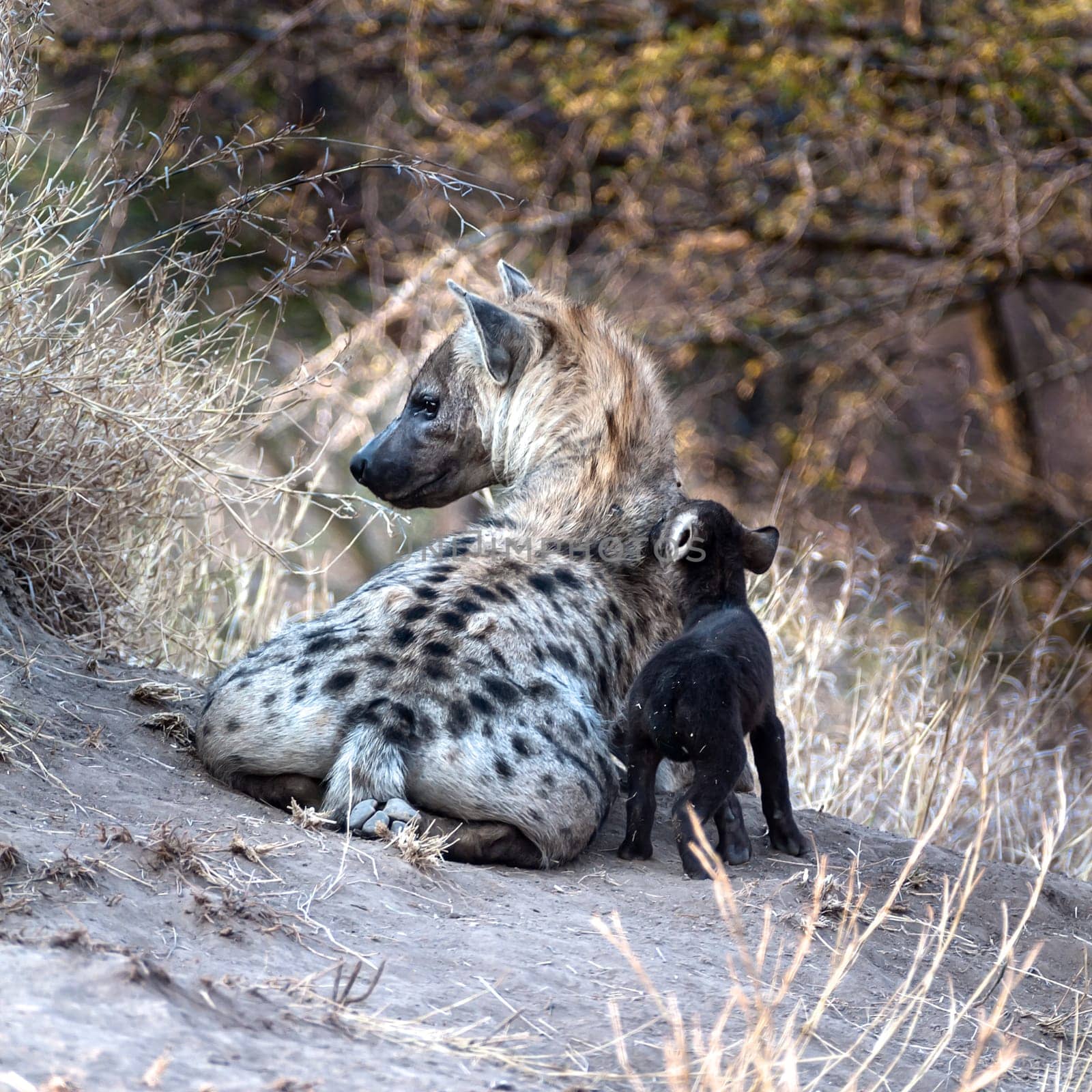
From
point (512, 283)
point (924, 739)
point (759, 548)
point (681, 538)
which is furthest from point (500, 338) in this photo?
point (924, 739)

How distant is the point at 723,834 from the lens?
3.64 meters

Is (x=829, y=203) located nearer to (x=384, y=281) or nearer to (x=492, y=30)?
(x=492, y=30)

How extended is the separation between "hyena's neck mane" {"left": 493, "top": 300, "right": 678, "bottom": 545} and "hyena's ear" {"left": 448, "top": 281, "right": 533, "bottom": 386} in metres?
0.06

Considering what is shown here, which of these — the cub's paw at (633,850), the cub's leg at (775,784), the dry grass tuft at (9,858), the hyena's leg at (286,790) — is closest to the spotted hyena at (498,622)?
the hyena's leg at (286,790)

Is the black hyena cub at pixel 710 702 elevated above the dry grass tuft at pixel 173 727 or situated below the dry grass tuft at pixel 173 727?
above

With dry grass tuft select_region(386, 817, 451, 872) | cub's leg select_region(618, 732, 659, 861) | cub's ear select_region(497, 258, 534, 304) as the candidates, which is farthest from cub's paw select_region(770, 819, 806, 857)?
cub's ear select_region(497, 258, 534, 304)

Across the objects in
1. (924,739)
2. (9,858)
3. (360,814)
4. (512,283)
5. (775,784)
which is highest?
(512,283)

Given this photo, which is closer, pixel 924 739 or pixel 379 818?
pixel 379 818

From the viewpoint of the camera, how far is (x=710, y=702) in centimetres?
338

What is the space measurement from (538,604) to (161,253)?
1637 mm

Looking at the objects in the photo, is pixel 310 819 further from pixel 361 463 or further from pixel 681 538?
pixel 361 463

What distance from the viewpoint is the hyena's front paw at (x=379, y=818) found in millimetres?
3213

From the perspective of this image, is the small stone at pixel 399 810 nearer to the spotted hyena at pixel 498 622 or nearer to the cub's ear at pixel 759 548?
the spotted hyena at pixel 498 622

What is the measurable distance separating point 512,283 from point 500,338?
0.52m
